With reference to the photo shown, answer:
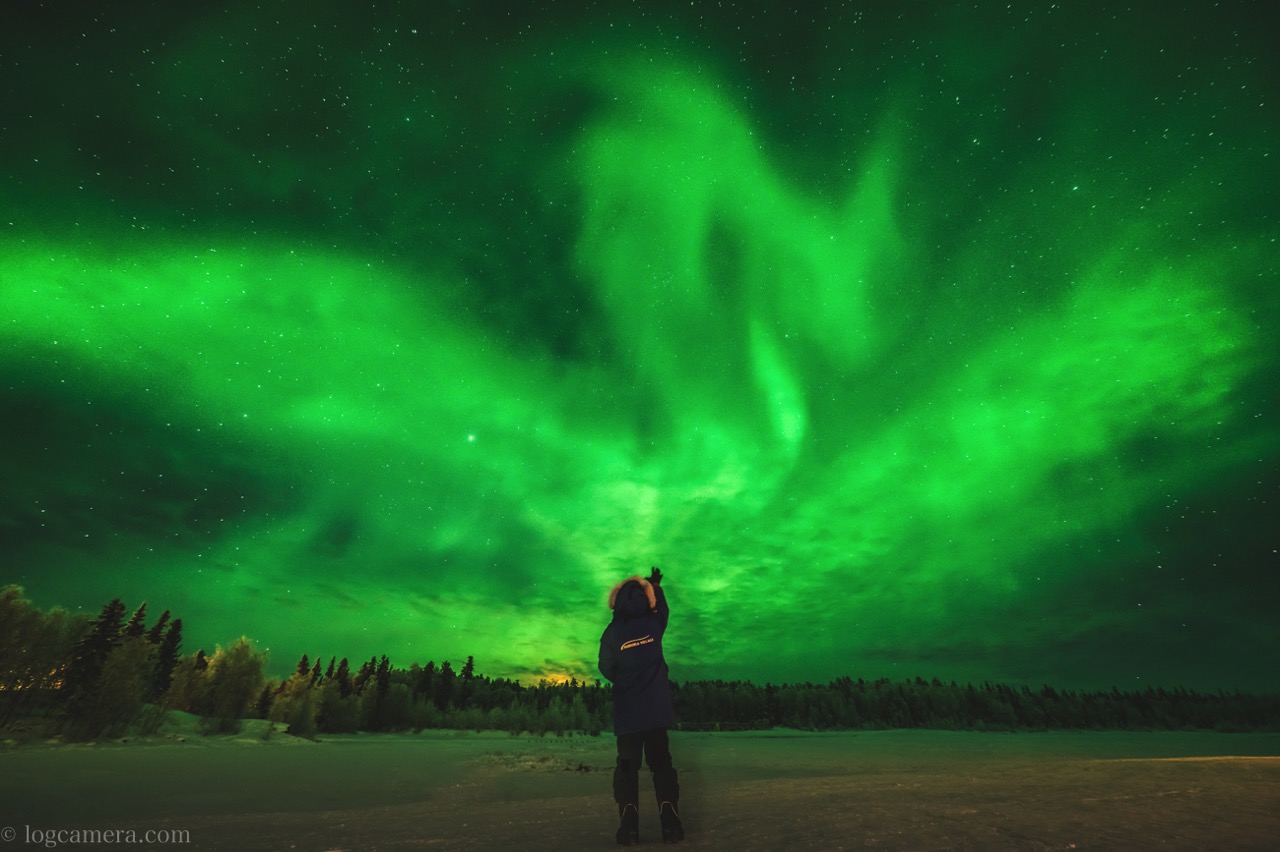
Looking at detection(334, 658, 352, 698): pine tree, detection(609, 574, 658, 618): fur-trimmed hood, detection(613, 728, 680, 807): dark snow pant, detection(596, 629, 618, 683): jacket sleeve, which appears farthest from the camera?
detection(334, 658, 352, 698): pine tree

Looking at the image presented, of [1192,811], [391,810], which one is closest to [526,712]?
[391,810]

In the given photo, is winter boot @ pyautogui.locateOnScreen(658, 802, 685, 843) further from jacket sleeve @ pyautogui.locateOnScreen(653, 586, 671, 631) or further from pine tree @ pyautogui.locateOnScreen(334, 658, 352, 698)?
pine tree @ pyautogui.locateOnScreen(334, 658, 352, 698)

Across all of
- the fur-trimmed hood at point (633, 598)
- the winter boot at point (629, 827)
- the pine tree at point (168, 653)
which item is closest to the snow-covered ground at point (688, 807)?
the winter boot at point (629, 827)

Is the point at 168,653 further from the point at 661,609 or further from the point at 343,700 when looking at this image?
the point at 661,609

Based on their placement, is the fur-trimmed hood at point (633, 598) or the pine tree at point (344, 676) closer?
the fur-trimmed hood at point (633, 598)

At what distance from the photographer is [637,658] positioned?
6043mm

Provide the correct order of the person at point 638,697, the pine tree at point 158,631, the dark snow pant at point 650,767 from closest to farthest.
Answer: the person at point 638,697
the dark snow pant at point 650,767
the pine tree at point 158,631

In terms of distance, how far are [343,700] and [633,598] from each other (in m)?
53.4

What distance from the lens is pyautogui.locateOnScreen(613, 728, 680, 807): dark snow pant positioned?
5395 mm

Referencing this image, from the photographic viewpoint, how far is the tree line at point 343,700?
22.2 metres

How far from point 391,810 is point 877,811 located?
726 centimetres

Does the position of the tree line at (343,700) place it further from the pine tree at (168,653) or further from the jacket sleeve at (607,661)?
the jacket sleeve at (607,661)

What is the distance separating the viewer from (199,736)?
25.1 m

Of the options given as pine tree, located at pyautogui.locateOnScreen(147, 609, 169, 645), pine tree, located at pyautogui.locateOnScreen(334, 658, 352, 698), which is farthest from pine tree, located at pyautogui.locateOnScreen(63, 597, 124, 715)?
pine tree, located at pyautogui.locateOnScreen(334, 658, 352, 698)
